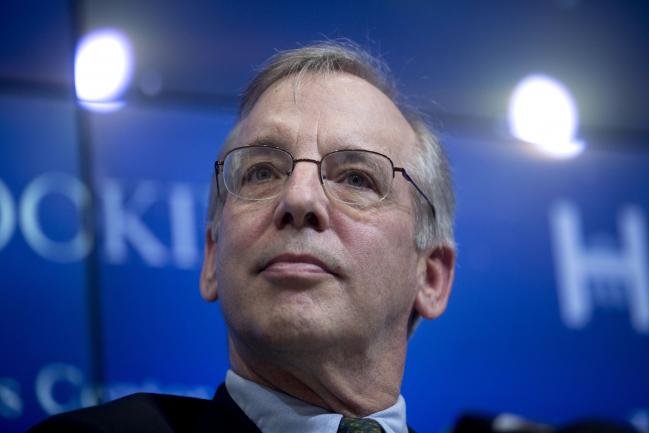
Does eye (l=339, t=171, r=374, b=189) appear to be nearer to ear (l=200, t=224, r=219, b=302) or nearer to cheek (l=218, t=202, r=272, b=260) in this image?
cheek (l=218, t=202, r=272, b=260)

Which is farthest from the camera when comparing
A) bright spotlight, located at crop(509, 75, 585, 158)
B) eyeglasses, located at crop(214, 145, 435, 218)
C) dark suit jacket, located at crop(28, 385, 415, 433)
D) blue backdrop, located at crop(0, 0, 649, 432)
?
bright spotlight, located at crop(509, 75, 585, 158)

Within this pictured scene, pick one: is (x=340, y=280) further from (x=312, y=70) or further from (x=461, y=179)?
(x=461, y=179)

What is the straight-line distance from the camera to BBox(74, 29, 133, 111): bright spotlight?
247cm

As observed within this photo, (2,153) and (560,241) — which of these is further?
(560,241)

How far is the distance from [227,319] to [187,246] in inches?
33.8

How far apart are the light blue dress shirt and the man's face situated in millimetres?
106

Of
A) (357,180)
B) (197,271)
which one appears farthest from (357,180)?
(197,271)

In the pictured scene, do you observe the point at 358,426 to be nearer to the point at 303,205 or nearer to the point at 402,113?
the point at 303,205

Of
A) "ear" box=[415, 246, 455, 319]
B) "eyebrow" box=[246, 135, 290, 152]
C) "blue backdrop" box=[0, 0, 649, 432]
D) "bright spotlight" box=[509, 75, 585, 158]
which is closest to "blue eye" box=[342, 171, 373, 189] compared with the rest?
"eyebrow" box=[246, 135, 290, 152]

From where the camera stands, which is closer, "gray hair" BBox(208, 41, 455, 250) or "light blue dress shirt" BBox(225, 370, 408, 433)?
"light blue dress shirt" BBox(225, 370, 408, 433)

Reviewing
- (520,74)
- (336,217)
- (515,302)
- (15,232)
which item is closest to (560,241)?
(515,302)

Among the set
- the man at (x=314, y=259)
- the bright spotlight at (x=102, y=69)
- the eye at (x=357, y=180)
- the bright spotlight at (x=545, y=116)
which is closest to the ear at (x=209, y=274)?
the man at (x=314, y=259)

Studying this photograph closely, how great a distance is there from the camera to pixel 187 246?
7.97 ft

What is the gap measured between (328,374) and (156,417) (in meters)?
0.32
